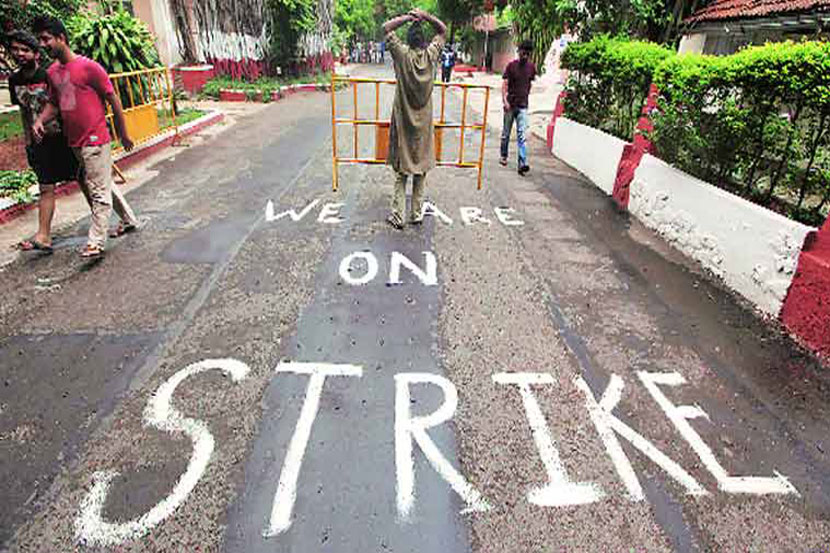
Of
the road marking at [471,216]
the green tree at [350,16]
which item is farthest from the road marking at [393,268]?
the green tree at [350,16]

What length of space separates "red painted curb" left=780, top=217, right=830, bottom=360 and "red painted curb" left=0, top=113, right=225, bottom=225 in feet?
25.4

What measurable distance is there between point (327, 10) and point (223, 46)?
14739mm

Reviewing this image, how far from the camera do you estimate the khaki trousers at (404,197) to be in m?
5.73

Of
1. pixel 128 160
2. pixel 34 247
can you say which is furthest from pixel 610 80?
pixel 34 247

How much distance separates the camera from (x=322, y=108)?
1623cm

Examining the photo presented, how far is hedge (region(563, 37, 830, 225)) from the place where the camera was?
160 inches

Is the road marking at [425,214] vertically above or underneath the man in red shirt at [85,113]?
underneath

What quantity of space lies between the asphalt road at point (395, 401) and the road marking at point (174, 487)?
1 cm

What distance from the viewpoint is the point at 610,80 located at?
319 inches

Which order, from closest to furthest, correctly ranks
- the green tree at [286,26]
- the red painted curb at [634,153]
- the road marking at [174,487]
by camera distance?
the road marking at [174,487] → the red painted curb at [634,153] → the green tree at [286,26]

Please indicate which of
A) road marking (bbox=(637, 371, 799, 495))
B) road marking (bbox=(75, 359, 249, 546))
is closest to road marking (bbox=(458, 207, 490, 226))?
road marking (bbox=(637, 371, 799, 495))

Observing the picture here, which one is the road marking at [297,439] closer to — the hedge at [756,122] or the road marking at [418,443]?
the road marking at [418,443]

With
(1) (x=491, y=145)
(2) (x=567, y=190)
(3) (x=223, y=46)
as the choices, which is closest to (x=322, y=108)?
(3) (x=223, y=46)

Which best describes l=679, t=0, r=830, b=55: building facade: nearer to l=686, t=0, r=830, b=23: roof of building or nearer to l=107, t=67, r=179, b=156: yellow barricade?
l=686, t=0, r=830, b=23: roof of building
